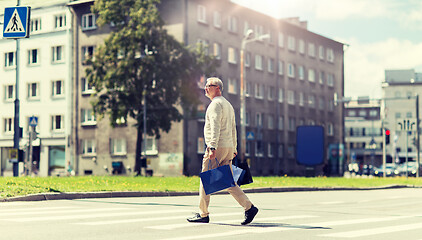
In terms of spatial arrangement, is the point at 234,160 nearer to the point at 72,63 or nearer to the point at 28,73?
the point at 72,63

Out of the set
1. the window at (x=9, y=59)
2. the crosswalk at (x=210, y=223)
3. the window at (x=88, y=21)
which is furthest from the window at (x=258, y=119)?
the crosswalk at (x=210, y=223)

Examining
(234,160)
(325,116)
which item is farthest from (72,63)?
(234,160)

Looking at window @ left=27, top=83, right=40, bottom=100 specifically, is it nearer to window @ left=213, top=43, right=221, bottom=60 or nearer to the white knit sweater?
window @ left=213, top=43, right=221, bottom=60

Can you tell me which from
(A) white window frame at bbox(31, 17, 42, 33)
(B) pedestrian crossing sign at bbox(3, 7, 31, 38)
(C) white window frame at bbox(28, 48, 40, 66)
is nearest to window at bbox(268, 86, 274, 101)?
(C) white window frame at bbox(28, 48, 40, 66)

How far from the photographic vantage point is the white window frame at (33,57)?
61.0 m

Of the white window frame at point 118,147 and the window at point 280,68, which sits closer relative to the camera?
the white window frame at point 118,147

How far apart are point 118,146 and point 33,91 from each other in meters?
10.9

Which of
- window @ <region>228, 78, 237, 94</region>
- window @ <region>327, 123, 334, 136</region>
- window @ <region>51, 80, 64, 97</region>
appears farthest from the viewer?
window @ <region>327, 123, 334, 136</region>

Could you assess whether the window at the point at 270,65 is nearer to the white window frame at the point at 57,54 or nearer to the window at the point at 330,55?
the window at the point at 330,55

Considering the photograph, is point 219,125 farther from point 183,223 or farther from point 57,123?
point 57,123

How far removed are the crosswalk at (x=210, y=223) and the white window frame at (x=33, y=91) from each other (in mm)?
48974

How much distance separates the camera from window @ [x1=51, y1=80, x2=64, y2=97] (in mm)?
59281

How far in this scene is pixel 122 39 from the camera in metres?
42.6

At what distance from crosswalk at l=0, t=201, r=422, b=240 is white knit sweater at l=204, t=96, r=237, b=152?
3.81 feet
